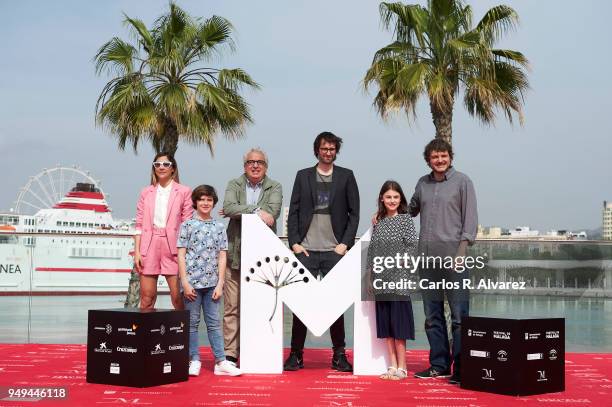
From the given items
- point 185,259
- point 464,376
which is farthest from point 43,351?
point 464,376

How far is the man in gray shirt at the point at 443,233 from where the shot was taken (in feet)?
17.9

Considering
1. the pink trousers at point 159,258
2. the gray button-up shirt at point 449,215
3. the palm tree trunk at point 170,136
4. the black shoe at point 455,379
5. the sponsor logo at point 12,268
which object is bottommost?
the black shoe at point 455,379

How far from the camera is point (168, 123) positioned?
11.2m

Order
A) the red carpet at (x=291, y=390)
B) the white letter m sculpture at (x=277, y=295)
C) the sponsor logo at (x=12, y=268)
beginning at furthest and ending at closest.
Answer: the sponsor logo at (x=12, y=268) → the white letter m sculpture at (x=277, y=295) → the red carpet at (x=291, y=390)

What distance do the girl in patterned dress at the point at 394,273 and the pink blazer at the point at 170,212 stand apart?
1504mm

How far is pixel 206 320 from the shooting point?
5719mm

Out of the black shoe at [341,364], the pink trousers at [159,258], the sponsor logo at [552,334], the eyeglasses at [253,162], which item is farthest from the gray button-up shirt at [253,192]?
the sponsor logo at [552,334]

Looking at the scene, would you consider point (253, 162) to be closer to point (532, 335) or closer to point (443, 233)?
point (443, 233)

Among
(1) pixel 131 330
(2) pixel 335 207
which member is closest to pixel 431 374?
(2) pixel 335 207

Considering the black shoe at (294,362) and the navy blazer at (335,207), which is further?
the black shoe at (294,362)

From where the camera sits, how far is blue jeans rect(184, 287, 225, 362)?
5.66 m

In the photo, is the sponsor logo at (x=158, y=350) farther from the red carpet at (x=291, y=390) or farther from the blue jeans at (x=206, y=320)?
the blue jeans at (x=206, y=320)

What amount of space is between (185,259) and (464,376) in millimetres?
2207

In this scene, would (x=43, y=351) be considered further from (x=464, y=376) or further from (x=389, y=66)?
(x=389, y=66)
